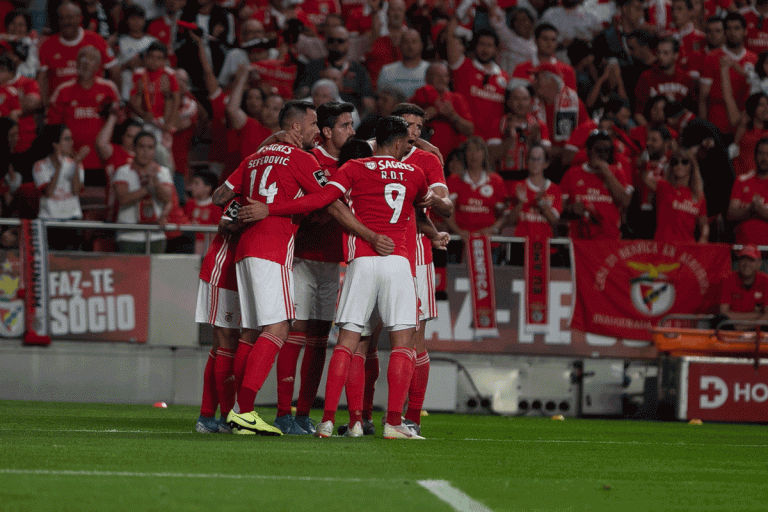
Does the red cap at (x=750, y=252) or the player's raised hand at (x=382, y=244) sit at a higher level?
the player's raised hand at (x=382, y=244)

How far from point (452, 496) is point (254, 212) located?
123 inches

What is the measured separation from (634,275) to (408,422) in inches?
219

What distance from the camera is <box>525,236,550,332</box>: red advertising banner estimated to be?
12383 millimetres

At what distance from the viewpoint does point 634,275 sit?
12633 mm

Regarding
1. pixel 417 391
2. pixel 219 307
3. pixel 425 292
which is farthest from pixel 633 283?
pixel 219 307

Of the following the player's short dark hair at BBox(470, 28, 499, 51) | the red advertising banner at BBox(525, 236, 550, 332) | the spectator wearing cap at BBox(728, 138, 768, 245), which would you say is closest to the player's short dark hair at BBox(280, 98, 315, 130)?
the red advertising banner at BBox(525, 236, 550, 332)

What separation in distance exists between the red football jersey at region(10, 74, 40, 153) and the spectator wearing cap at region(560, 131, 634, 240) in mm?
6550

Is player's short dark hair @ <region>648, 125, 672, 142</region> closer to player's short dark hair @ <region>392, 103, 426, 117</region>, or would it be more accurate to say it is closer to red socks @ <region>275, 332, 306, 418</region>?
player's short dark hair @ <region>392, 103, 426, 117</region>

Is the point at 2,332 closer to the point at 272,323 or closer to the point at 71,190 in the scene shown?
the point at 71,190

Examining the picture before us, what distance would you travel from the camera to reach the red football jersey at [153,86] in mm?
13266

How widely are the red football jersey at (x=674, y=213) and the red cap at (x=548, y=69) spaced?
2350 mm

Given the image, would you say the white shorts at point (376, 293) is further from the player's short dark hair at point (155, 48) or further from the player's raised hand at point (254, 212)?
the player's short dark hair at point (155, 48)

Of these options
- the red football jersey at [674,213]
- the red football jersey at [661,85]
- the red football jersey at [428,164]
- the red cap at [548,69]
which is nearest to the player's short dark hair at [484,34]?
the red cap at [548,69]

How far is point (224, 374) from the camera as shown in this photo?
7582 millimetres
